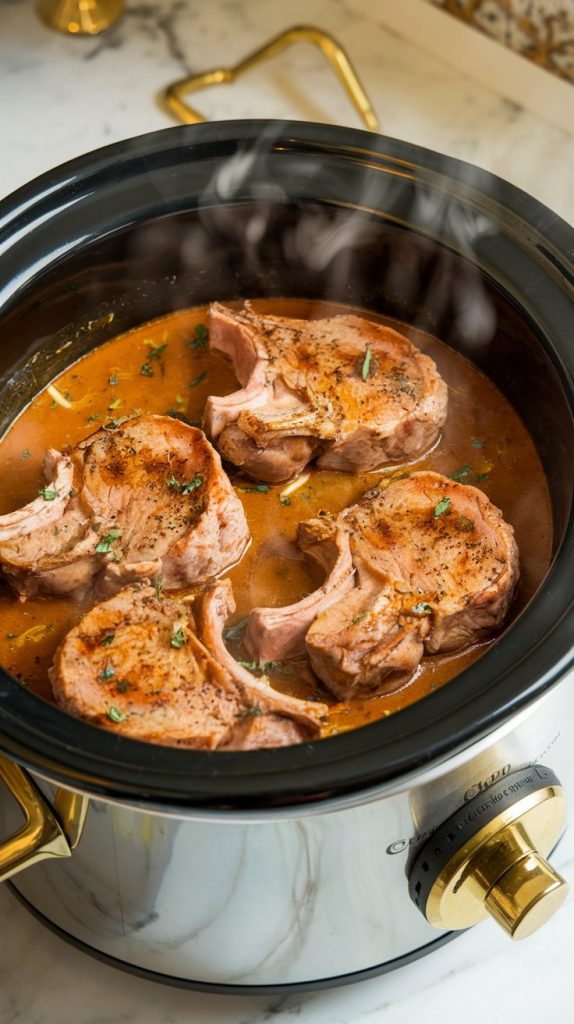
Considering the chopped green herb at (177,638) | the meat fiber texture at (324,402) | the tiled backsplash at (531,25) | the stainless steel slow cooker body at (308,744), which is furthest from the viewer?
the tiled backsplash at (531,25)

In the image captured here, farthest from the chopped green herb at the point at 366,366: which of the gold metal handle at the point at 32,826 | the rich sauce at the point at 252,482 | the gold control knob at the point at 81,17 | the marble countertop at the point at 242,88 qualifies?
the gold control knob at the point at 81,17

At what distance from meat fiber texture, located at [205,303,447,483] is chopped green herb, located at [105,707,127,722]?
537mm

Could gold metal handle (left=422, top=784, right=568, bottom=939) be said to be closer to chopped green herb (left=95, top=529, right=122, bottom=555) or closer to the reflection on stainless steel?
the reflection on stainless steel

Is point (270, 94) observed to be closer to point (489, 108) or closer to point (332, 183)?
point (489, 108)

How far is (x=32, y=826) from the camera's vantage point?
1701mm

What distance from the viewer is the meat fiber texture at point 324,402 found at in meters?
2.07

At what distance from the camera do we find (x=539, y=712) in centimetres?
166

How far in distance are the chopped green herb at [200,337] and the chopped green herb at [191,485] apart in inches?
16.8

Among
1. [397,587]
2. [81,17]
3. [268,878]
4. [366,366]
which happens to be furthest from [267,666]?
[81,17]

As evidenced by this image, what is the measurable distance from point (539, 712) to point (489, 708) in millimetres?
169

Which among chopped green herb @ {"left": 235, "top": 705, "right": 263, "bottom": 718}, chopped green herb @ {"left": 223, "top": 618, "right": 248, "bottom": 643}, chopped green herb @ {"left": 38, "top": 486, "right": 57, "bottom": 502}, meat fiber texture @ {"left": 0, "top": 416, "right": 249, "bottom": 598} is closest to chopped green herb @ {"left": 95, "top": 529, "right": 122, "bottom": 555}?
meat fiber texture @ {"left": 0, "top": 416, "right": 249, "bottom": 598}

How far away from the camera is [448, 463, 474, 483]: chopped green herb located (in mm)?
2133

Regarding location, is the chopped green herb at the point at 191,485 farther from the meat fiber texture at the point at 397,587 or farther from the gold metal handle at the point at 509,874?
the gold metal handle at the point at 509,874

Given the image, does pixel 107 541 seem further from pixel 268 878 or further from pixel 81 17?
pixel 81 17
